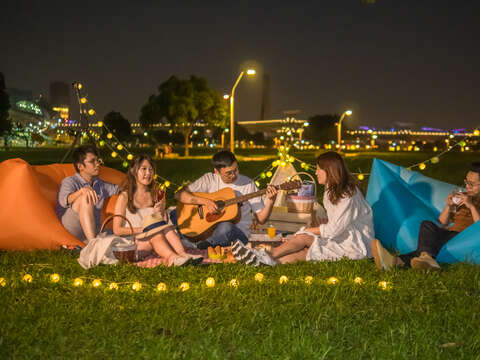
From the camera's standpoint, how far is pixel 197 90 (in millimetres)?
41906

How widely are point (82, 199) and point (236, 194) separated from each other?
6.65 ft

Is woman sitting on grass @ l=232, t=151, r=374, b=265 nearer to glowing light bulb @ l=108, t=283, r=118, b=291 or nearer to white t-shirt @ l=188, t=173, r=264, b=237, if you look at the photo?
white t-shirt @ l=188, t=173, r=264, b=237

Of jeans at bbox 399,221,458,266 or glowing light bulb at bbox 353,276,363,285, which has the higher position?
jeans at bbox 399,221,458,266

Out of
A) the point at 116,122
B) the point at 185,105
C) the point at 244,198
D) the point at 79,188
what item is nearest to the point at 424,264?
the point at 244,198

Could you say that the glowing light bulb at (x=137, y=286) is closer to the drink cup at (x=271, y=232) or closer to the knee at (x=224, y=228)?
the knee at (x=224, y=228)

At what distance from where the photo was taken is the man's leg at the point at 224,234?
6.28 m

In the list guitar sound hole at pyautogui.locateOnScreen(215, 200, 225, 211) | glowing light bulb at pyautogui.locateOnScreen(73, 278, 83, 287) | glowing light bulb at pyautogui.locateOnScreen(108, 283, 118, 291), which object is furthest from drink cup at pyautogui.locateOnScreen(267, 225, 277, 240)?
glowing light bulb at pyautogui.locateOnScreen(73, 278, 83, 287)

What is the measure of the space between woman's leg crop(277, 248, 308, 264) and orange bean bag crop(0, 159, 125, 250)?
246 centimetres

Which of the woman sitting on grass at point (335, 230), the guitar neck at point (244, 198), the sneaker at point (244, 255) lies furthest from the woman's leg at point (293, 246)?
the guitar neck at point (244, 198)

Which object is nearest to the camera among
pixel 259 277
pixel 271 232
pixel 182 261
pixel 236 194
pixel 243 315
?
pixel 243 315

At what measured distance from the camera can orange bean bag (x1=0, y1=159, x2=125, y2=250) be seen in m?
6.04

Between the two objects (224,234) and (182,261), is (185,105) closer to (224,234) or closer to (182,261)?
(224,234)

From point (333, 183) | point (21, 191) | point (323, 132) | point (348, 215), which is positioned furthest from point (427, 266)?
point (323, 132)

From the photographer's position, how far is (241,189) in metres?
6.61
